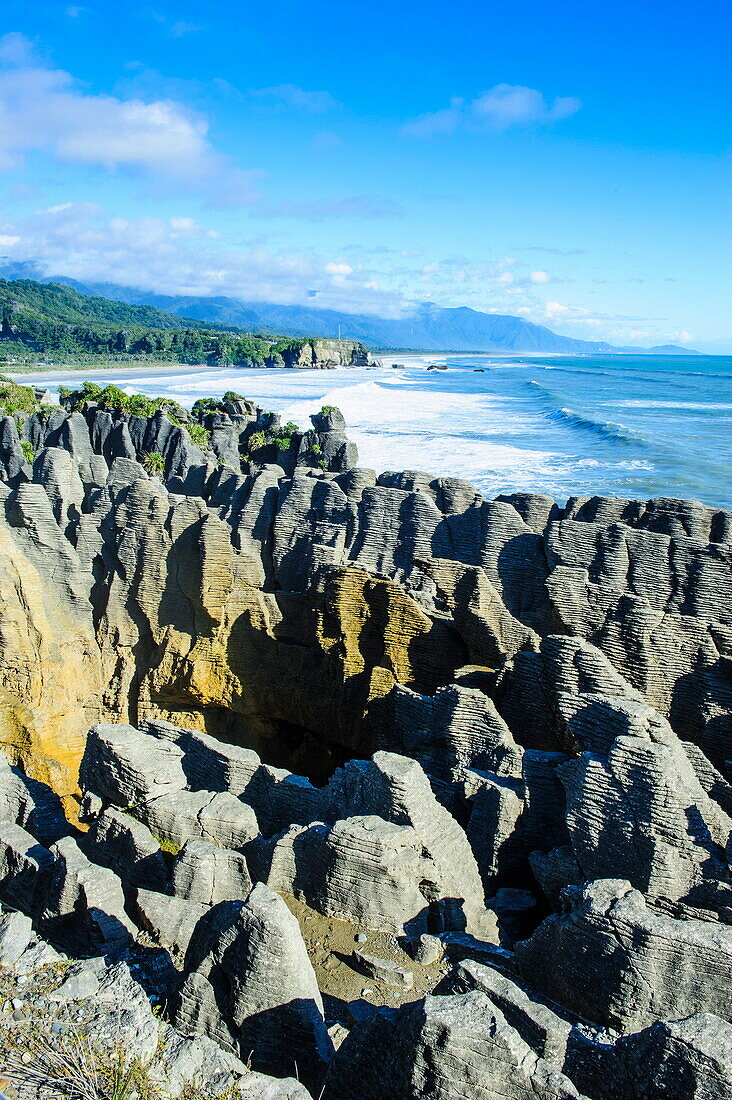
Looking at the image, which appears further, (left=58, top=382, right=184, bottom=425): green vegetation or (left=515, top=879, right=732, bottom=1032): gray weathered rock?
(left=58, top=382, right=184, bottom=425): green vegetation

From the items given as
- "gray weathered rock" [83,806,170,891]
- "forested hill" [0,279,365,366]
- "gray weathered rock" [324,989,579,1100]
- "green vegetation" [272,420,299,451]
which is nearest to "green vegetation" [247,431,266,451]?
"green vegetation" [272,420,299,451]

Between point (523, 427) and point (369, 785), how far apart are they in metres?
62.4

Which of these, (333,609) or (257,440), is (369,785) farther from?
(257,440)

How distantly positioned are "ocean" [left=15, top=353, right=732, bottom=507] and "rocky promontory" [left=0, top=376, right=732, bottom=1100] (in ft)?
88.0

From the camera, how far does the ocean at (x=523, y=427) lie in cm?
4434

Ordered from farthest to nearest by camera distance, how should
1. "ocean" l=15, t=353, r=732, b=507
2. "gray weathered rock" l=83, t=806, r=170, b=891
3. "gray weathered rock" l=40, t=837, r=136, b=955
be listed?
1. "ocean" l=15, t=353, r=732, b=507
2. "gray weathered rock" l=83, t=806, r=170, b=891
3. "gray weathered rock" l=40, t=837, r=136, b=955

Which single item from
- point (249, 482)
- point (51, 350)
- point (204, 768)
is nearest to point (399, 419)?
point (249, 482)

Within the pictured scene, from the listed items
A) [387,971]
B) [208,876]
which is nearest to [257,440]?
[208,876]

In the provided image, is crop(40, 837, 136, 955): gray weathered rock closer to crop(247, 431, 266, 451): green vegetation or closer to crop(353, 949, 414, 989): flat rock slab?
crop(353, 949, 414, 989): flat rock slab

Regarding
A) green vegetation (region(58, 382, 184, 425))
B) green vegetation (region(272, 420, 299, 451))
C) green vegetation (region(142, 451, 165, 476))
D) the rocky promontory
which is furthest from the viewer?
green vegetation (region(58, 382, 184, 425))

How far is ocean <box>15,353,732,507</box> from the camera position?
4434 cm

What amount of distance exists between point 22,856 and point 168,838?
137cm

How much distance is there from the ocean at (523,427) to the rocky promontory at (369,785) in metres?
26.8

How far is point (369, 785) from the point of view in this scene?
→ 719 cm
